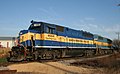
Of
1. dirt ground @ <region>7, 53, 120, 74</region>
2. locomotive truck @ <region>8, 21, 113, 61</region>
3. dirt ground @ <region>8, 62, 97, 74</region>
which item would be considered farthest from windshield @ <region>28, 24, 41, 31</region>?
dirt ground @ <region>8, 62, 97, 74</region>

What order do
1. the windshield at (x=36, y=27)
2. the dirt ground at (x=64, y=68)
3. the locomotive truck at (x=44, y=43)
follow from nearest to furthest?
the dirt ground at (x=64, y=68)
the locomotive truck at (x=44, y=43)
the windshield at (x=36, y=27)

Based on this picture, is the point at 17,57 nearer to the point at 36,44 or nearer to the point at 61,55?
the point at 36,44

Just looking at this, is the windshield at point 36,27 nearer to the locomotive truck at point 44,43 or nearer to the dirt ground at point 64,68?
the locomotive truck at point 44,43

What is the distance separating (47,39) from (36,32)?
161 centimetres

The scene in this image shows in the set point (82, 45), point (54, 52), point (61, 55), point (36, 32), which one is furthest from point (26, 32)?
point (82, 45)

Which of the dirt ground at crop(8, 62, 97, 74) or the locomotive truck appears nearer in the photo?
the dirt ground at crop(8, 62, 97, 74)

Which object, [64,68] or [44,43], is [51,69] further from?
[44,43]

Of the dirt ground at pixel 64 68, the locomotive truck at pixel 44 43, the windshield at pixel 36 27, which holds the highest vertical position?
the windshield at pixel 36 27

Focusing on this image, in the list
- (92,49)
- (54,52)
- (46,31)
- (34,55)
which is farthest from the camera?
(92,49)

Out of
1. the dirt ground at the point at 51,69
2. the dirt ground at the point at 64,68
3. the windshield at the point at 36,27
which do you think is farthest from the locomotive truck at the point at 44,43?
the dirt ground at the point at 51,69

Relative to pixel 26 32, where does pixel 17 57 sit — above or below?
below

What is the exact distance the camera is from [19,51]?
1866 cm

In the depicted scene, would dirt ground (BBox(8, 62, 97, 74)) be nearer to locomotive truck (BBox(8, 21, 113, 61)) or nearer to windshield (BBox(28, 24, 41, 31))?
locomotive truck (BBox(8, 21, 113, 61))

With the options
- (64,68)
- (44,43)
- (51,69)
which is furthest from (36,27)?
(51,69)
